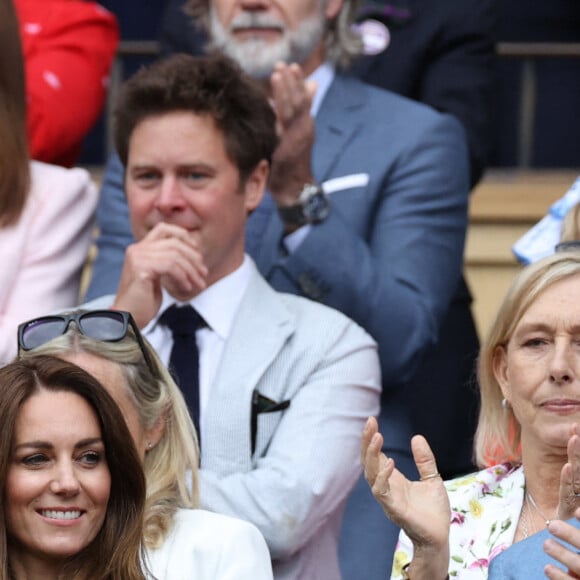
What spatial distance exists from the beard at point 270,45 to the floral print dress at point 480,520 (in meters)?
1.73

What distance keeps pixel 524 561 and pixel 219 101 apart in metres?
1.75

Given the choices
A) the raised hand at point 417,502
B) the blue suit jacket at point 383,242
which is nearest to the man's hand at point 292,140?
the blue suit jacket at point 383,242

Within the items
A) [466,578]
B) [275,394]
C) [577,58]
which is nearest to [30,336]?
[275,394]

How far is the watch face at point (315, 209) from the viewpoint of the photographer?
5020 mm

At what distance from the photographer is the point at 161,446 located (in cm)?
427

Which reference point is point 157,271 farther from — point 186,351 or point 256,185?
point 256,185

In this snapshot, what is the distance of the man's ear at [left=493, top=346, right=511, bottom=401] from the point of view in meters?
4.34

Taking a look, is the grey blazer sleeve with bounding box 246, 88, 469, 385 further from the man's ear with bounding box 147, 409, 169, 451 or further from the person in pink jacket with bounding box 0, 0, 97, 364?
the man's ear with bounding box 147, 409, 169, 451

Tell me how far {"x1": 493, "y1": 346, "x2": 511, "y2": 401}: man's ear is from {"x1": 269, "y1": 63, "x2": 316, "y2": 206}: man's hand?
88cm

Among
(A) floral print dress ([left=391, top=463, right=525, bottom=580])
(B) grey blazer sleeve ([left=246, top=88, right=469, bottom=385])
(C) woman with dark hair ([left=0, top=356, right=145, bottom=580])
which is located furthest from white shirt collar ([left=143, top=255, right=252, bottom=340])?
(C) woman with dark hair ([left=0, top=356, right=145, bottom=580])

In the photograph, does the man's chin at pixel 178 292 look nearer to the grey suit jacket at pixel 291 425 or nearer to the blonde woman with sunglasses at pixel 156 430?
the grey suit jacket at pixel 291 425

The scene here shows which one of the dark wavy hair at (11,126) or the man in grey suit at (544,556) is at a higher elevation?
the dark wavy hair at (11,126)

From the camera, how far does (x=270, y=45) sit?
558cm

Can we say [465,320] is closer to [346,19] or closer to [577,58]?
[346,19]
